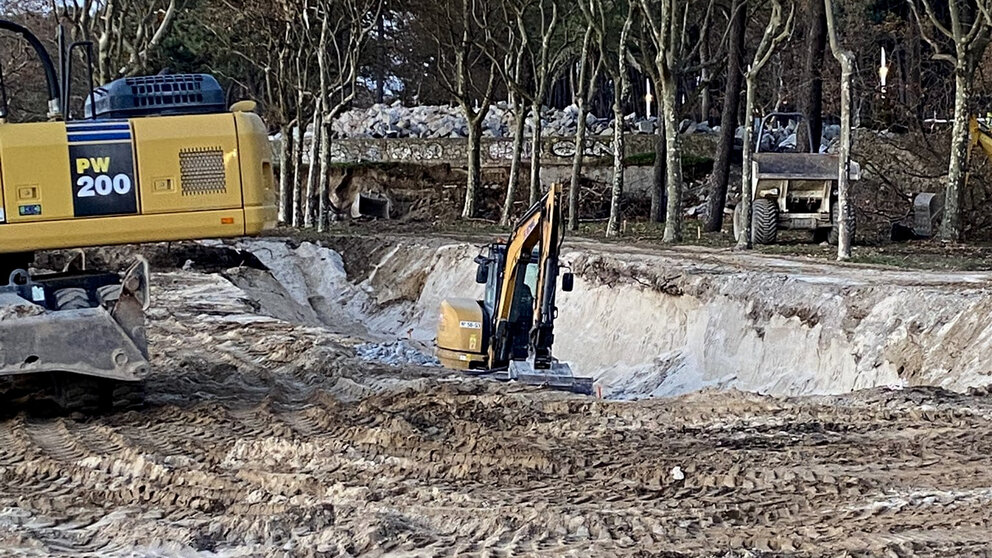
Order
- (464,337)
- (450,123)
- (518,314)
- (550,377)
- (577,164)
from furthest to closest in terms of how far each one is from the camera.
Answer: (450,123), (577,164), (464,337), (518,314), (550,377)

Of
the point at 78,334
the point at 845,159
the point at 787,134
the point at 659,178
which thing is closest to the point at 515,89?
the point at 659,178

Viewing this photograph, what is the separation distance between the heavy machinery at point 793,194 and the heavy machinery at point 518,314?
9.83 m

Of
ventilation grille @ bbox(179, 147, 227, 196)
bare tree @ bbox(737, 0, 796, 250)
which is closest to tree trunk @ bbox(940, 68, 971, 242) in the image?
bare tree @ bbox(737, 0, 796, 250)

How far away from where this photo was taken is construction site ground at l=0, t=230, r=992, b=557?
24.6ft

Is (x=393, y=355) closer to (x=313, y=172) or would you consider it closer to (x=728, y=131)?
(x=728, y=131)

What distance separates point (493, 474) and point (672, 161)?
19.1 m

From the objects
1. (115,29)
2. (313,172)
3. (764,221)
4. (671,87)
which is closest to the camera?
(764,221)

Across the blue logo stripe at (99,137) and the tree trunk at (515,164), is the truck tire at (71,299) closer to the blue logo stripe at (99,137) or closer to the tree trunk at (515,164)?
the blue logo stripe at (99,137)

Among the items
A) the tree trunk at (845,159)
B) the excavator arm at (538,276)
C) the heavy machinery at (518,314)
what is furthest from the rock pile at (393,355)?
the tree trunk at (845,159)

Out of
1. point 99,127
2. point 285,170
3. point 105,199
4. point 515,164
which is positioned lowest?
point 285,170

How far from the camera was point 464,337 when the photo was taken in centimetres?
1672

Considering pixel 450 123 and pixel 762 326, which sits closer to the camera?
pixel 762 326

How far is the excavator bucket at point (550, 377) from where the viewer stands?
48.9 ft

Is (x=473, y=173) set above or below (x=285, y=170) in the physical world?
below
